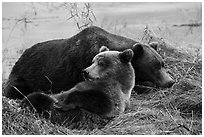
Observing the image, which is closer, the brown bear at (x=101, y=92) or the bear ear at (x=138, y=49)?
the brown bear at (x=101, y=92)

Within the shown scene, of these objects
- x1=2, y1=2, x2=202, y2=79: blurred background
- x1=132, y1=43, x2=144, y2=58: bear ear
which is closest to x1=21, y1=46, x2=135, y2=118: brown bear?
x1=132, y1=43, x2=144, y2=58: bear ear

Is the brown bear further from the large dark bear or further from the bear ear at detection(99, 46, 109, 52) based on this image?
the large dark bear

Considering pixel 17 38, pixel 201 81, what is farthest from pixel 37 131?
pixel 17 38

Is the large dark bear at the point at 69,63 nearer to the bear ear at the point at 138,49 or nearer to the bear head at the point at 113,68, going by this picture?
the bear ear at the point at 138,49

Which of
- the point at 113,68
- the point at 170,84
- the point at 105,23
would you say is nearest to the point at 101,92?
the point at 113,68

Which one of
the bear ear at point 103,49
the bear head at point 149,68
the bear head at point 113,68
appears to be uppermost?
the bear ear at point 103,49

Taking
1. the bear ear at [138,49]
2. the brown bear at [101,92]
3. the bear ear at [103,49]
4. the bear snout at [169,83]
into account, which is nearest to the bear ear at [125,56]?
the brown bear at [101,92]

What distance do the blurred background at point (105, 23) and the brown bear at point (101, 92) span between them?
3.24 m

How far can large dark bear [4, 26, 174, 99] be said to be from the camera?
6781 mm

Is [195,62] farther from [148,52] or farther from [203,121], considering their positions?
[203,121]

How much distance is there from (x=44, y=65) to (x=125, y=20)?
531cm

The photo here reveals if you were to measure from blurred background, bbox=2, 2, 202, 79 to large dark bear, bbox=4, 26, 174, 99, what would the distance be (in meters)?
1.78

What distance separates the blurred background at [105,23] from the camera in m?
10.2

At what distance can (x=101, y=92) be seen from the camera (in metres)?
5.72
